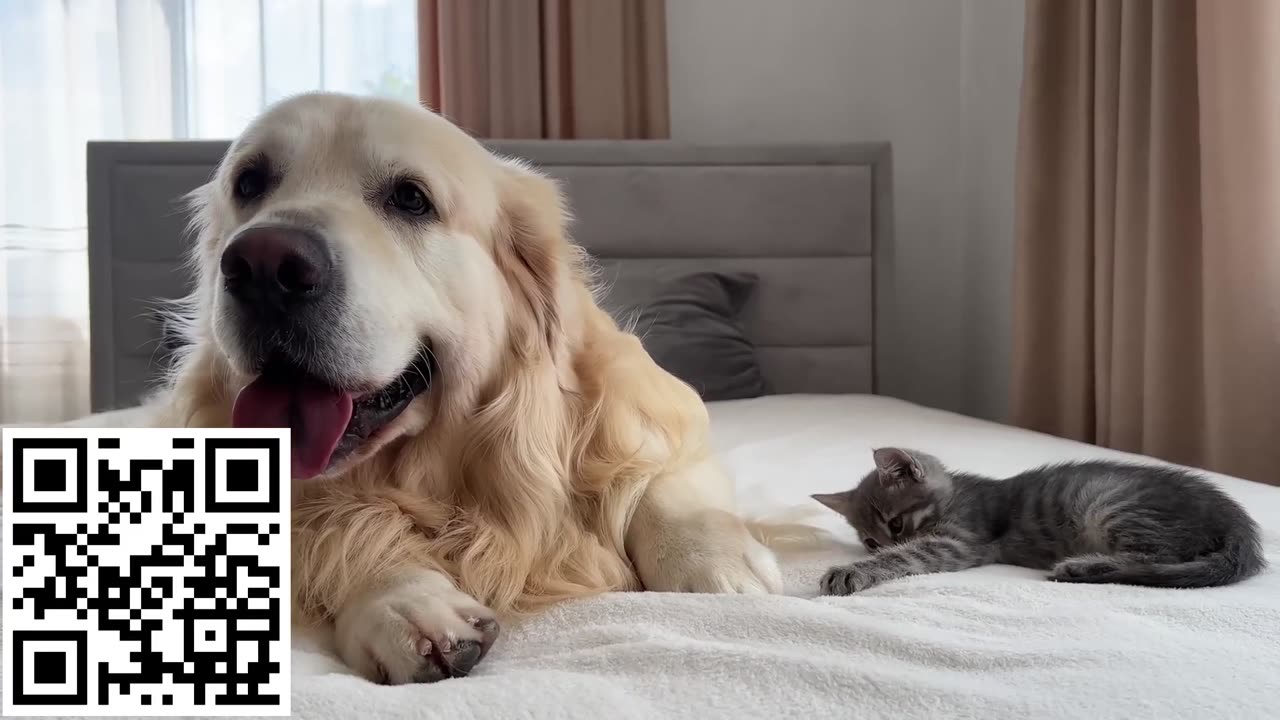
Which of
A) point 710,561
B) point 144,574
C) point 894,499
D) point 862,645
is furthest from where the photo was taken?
point 894,499

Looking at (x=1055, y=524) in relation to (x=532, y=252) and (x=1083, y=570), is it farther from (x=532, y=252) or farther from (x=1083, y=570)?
(x=532, y=252)

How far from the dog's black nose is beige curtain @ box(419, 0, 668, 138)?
9.85 ft

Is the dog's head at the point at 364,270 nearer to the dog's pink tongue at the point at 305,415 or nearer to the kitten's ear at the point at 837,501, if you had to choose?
the dog's pink tongue at the point at 305,415

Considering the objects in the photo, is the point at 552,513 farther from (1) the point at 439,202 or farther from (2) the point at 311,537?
(1) the point at 439,202

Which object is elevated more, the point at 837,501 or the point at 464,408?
the point at 464,408

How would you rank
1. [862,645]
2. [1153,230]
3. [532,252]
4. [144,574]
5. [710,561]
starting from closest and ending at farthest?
[144,574] < [862,645] < [710,561] < [532,252] < [1153,230]

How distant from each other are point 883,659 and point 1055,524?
65 cm

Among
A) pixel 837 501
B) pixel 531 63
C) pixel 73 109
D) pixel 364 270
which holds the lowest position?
pixel 837 501

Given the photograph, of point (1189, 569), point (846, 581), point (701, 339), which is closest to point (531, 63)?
point (701, 339)

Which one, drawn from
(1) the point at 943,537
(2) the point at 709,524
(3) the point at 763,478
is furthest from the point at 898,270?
(2) the point at 709,524

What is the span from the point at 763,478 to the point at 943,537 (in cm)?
57

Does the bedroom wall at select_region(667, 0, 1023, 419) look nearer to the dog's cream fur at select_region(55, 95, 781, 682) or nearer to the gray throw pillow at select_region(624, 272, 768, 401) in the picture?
the gray throw pillow at select_region(624, 272, 768, 401)

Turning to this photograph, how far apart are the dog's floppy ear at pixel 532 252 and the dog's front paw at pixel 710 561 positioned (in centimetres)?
33

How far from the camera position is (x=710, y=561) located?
1.10 m
